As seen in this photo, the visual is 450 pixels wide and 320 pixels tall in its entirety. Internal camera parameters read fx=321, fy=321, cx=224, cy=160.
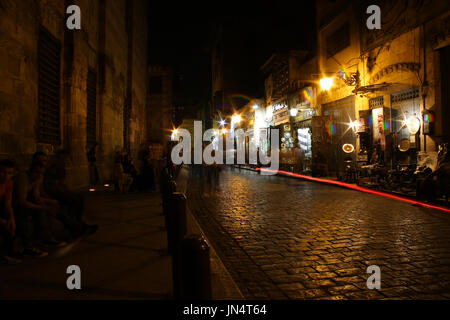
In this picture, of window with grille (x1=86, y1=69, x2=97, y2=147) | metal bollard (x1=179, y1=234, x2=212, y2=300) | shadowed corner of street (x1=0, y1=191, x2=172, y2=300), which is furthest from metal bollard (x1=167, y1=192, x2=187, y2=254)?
window with grille (x1=86, y1=69, x2=97, y2=147)

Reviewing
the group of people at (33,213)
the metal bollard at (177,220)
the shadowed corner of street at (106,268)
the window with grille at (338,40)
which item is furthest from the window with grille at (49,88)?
the window with grille at (338,40)

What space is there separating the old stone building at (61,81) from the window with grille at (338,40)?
42.4 feet

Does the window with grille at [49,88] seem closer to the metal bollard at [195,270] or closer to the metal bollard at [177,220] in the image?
the metal bollard at [177,220]

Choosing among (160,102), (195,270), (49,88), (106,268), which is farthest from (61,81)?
(160,102)

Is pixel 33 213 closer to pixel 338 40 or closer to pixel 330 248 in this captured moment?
pixel 330 248

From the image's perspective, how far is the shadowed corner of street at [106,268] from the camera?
337cm

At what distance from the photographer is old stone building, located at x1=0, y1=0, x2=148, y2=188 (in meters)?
6.89

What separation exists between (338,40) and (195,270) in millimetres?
20261

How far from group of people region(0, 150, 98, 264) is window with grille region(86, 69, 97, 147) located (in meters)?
7.88

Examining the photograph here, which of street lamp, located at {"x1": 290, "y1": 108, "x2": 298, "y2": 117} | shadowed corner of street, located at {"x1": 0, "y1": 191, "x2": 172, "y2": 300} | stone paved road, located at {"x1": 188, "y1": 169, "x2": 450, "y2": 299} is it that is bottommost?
stone paved road, located at {"x1": 188, "y1": 169, "x2": 450, "y2": 299}

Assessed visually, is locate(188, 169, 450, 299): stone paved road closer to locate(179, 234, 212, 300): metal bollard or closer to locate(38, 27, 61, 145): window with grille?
locate(179, 234, 212, 300): metal bollard

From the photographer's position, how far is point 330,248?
5.28 meters
